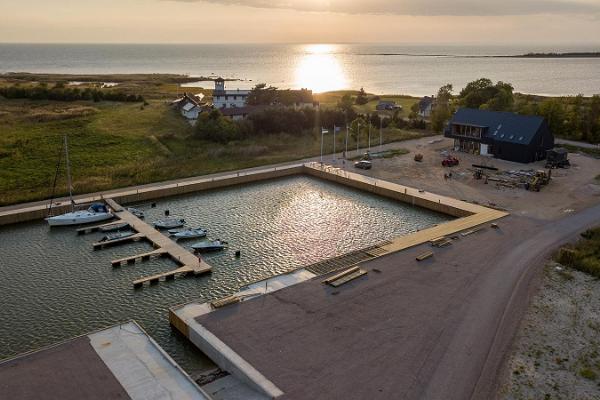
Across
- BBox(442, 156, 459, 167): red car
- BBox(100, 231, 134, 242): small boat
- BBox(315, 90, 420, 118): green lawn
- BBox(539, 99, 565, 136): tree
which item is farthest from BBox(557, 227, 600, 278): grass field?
BBox(315, 90, 420, 118): green lawn

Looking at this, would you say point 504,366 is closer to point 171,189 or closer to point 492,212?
point 492,212

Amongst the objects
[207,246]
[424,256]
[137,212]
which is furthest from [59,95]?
[424,256]

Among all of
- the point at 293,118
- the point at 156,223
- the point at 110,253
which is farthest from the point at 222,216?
the point at 293,118

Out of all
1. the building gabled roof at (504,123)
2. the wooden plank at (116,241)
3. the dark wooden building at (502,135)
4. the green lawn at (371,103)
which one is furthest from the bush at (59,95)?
the wooden plank at (116,241)

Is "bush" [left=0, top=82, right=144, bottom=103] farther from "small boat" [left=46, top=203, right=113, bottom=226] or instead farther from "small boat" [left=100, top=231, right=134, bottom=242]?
"small boat" [left=100, top=231, right=134, bottom=242]

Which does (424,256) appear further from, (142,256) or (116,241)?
(116,241)

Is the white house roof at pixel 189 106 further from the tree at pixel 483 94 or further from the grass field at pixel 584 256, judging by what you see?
the grass field at pixel 584 256
